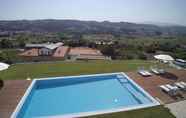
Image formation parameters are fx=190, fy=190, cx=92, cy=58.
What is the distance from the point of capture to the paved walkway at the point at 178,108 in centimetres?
830

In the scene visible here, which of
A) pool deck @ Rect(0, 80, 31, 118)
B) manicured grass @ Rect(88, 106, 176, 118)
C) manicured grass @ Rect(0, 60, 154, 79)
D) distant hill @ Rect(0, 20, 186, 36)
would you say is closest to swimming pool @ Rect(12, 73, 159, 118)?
pool deck @ Rect(0, 80, 31, 118)

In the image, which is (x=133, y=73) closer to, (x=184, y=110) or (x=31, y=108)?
(x=184, y=110)

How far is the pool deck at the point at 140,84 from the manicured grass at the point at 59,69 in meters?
1.61

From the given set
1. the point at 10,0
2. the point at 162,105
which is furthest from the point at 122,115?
the point at 10,0

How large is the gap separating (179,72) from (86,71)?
712 centimetres

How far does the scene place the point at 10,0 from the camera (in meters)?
25.4

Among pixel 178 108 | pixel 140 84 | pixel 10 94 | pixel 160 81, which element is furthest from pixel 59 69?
pixel 178 108

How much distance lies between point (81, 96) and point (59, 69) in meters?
4.83

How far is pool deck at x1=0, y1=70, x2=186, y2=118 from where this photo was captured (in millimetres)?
9031

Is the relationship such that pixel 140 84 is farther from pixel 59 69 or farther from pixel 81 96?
pixel 59 69

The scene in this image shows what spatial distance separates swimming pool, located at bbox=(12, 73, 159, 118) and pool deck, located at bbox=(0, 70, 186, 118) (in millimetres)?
366

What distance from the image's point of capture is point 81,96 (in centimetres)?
1130

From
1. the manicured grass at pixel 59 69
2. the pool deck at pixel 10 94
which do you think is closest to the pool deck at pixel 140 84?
the pool deck at pixel 10 94

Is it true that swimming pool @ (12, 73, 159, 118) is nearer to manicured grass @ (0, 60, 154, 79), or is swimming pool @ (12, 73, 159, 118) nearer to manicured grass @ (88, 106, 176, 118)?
manicured grass @ (88, 106, 176, 118)
